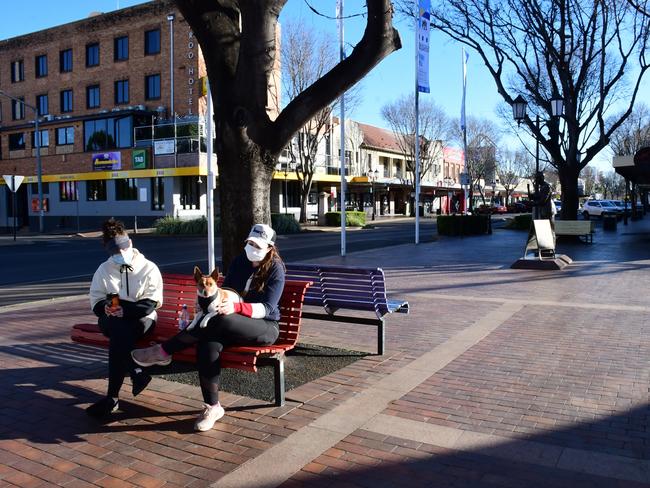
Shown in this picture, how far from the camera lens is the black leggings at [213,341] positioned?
4.31 metres

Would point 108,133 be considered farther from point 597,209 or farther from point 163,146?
point 597,209

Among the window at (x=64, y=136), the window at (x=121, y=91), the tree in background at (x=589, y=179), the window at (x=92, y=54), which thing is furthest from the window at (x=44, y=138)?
the tree in background at (x=589, y=179)

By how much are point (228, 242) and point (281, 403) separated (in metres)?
1.93

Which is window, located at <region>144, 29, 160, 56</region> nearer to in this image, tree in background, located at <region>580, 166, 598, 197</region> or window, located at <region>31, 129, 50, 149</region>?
window, located at <region>31, 129, 50, 149</region>

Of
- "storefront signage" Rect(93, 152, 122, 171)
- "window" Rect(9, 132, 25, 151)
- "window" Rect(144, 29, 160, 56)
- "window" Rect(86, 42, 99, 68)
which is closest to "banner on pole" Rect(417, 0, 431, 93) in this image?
"window" Rect(144, 29, 160, 56)

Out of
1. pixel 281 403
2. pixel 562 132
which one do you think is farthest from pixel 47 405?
pixel 562 132

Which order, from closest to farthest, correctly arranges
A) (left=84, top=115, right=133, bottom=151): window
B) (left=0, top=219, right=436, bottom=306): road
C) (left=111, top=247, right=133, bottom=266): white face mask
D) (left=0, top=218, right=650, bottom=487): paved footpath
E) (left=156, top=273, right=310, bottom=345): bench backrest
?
1. (left=0, top=218, right=650, bottom=487): paved footpath
2. (left=111, top=247, right=133, bottom=266): white face mask
3. (left=156, top=273, right=310, bottom=345): bench backrest
4. (left=0, top=219, right=436, bottom=306): road
5. (left=84, top=115, right=133, bottom=151): window

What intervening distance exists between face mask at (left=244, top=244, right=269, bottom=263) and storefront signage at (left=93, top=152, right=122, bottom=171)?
36.7 meters

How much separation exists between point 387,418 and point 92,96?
43.0m

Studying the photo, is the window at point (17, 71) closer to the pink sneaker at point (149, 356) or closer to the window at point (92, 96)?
the window at point (92, 96)

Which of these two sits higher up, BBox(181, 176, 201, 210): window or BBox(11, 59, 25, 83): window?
BBox(11, 59, 25, 83): window

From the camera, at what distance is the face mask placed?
472cm

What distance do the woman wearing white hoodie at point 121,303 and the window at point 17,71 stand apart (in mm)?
48733

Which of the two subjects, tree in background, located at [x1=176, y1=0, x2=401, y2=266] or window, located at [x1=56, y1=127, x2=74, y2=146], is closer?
tree in background, located at [x1=176, y1=0, x2=401, y2=266]
